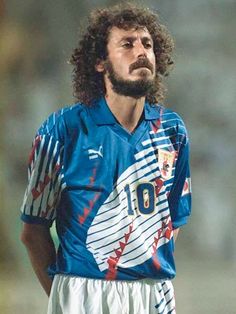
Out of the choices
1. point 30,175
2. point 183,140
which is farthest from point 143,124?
point 30,175

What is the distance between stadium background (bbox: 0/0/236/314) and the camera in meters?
1.33

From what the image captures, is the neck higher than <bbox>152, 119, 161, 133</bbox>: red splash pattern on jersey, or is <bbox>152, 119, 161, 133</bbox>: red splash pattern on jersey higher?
the neck

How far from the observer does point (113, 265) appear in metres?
1.18

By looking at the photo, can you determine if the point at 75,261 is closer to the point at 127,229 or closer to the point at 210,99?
the point at 127,229

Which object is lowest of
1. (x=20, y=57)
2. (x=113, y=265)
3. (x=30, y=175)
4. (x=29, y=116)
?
(x=113, y=265)

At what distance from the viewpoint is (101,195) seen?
1.18m

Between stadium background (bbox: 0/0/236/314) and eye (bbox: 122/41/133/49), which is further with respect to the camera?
stadium background (bbox: 0/0/236/314)

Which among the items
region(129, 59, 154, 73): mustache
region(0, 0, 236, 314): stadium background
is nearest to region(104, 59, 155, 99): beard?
region(129, 59, 154, 73): mustache

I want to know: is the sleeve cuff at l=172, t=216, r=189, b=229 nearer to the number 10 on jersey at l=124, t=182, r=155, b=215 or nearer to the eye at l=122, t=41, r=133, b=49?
the number 10 on jersey at l=124, t=182, r=155, b=215

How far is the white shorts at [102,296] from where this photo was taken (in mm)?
1170

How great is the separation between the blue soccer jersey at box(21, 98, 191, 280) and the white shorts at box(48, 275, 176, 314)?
0.01m

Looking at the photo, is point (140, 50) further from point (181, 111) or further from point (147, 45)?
point (181, 111)

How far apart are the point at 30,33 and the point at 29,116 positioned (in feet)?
0.50

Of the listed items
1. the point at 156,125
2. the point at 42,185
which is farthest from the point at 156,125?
the point at 42,185
